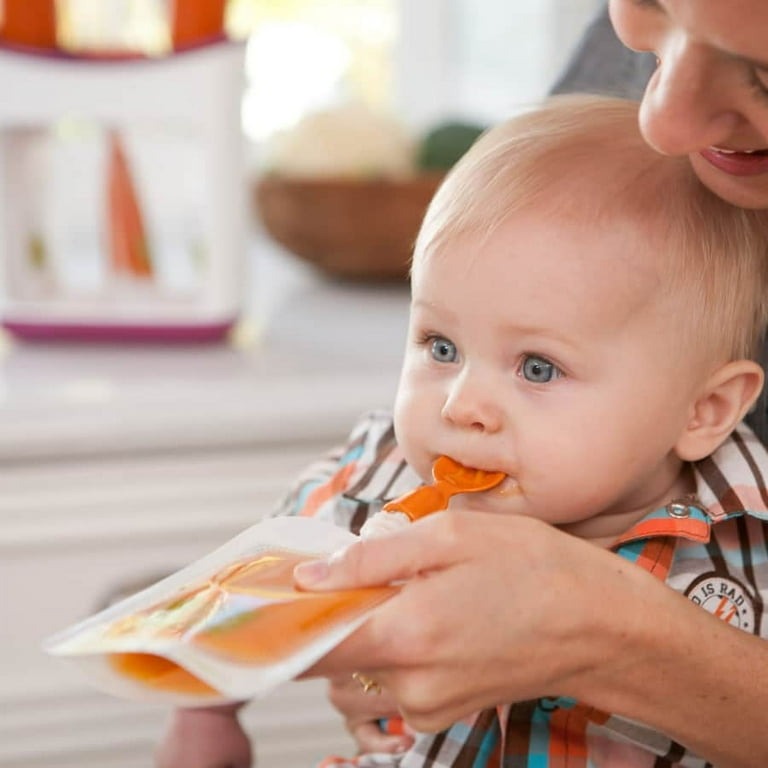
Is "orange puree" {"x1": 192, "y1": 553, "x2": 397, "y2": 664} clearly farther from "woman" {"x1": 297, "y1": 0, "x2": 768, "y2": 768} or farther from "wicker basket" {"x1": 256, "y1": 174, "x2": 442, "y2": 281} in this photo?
"wicker basket" {"x1": 256, "y1": 174, "x2": 442, "y2": 281}

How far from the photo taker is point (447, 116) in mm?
2082

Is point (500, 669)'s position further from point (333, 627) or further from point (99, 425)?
point (99, 425)

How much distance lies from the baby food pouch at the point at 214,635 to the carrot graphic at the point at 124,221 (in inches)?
38.7

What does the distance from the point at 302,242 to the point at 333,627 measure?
124 centimetres

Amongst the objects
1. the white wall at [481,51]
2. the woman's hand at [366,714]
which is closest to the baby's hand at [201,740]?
the woman's hand at [366,714]

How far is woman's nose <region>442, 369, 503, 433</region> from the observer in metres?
0.88

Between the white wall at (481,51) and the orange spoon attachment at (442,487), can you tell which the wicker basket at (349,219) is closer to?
the white wall at (481,51)

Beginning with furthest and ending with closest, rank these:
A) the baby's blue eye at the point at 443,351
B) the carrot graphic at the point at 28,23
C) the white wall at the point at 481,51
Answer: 1. the white wall at the point at 481,51
2. the carrot graphic at the point at 28,23
3. the baby's blue eye at the point at 443,351

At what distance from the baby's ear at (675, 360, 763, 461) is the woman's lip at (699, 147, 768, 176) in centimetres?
16

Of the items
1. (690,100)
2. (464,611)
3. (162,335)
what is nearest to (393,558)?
(464,611)

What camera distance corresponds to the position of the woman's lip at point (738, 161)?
81 cm

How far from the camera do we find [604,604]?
76 centimetres

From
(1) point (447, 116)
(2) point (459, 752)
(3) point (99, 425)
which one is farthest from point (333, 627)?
(1) point (447, 116)

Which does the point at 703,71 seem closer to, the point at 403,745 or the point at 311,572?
the point at 311,572
